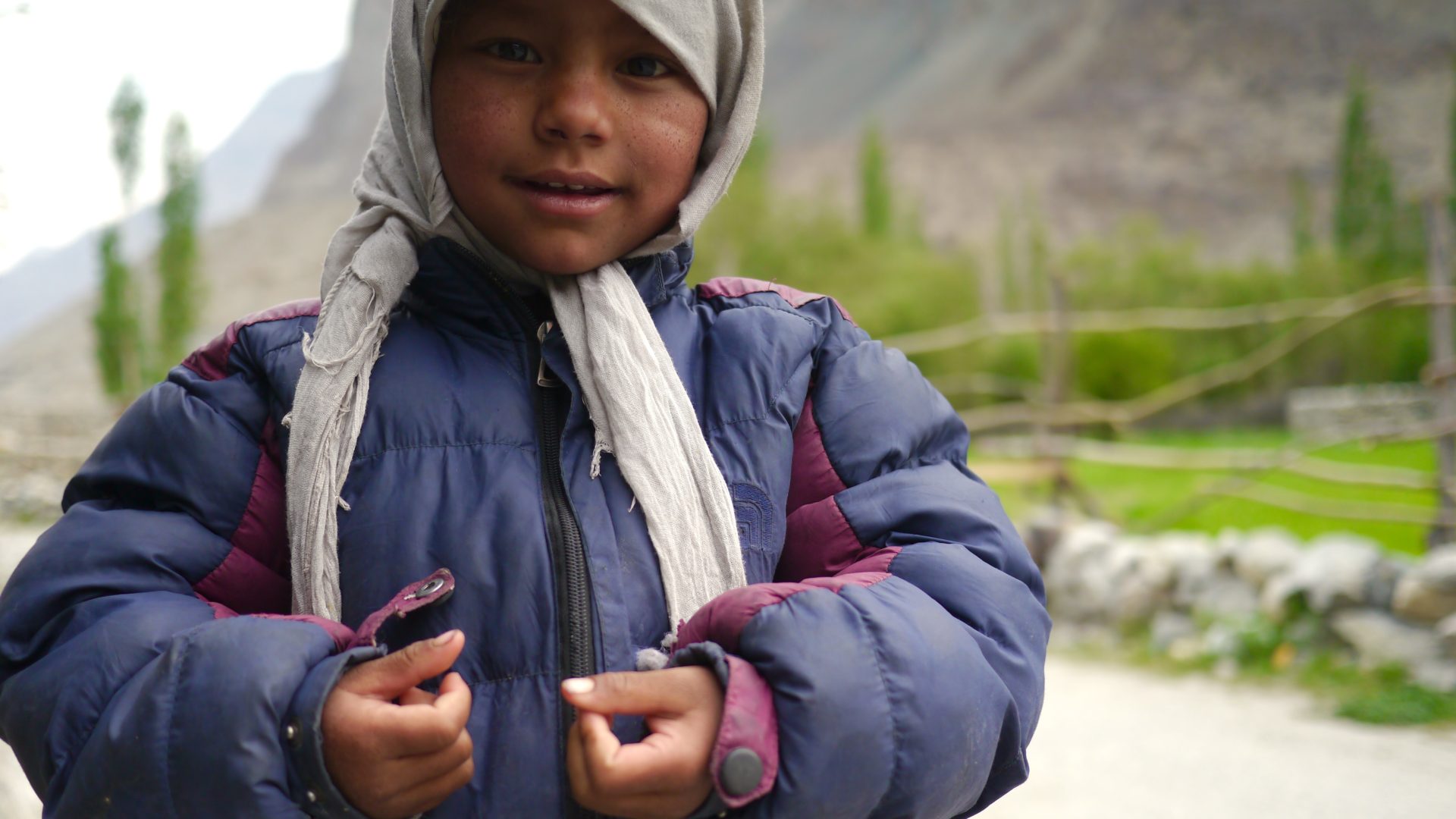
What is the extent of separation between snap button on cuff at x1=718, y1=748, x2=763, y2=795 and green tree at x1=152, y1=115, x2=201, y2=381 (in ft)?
74.4

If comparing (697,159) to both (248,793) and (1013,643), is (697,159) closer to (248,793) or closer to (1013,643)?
(1013,643)

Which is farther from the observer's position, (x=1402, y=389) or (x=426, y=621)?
(x=1402, y=389)

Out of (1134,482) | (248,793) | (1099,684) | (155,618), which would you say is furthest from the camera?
(1134,482)

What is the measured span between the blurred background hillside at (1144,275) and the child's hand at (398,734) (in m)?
1.86

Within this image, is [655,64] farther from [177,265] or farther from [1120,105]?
[1120,105]

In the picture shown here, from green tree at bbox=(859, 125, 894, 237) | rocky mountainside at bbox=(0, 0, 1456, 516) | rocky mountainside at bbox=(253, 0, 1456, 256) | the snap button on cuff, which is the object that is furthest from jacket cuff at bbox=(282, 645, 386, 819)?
rocky mountainside at bbox=(0, 0, 1456, 516)

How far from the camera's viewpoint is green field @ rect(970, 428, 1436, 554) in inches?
239

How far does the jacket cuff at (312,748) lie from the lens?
78 centimetres

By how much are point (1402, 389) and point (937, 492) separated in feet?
46.6

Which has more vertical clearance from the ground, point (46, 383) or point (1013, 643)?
point (1013, 643)

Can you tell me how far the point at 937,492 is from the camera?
1.03 m

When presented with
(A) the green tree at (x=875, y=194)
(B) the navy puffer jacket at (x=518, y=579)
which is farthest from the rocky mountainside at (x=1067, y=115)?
(B) the navy puffer jacket at (x=518, y=579)

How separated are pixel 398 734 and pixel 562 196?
0.48 meters

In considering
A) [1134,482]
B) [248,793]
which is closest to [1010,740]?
[248,793]
